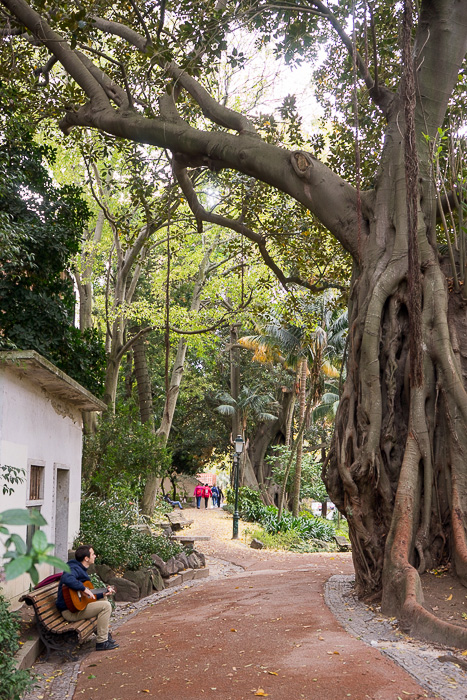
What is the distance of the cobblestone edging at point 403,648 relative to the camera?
4582 millimetres

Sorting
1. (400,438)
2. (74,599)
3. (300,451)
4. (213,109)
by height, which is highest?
(213,109)

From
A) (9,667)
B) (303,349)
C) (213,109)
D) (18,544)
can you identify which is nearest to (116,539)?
(9,667)

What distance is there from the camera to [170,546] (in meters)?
13.5

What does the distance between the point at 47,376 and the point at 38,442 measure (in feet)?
3.87

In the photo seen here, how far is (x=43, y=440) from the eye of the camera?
9.62 metres

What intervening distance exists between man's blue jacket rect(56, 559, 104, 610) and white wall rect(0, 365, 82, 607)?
94 centimetres

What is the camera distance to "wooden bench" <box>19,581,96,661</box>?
6.84 m

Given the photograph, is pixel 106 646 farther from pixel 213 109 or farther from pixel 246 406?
pixel 246 406

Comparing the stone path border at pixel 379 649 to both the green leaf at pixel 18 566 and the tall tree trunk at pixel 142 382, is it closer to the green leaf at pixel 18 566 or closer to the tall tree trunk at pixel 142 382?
the green leaf at pixel 18 566

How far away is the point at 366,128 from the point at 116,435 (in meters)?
8.98

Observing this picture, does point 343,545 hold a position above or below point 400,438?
below

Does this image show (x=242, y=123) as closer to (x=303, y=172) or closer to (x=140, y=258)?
(x=303, y=172)

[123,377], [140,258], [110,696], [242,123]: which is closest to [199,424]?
[123,377]

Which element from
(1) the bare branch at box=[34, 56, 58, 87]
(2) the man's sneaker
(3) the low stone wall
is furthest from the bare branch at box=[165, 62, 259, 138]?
(3) the low stone wall
